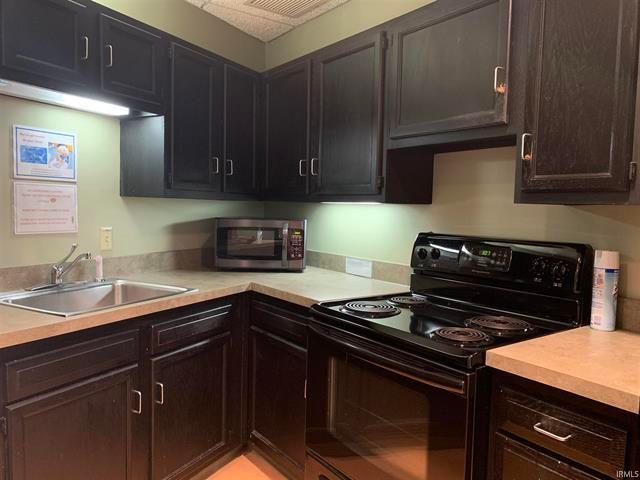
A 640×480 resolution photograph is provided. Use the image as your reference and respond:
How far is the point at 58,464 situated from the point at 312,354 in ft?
3.12

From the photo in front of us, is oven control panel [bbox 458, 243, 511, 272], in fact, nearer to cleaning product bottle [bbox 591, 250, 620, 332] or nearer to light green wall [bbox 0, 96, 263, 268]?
cleaning product bottle [bbox 591, 250, 620, 332]

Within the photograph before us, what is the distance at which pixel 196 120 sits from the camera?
227cm

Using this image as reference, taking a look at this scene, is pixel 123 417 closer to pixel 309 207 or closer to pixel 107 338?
pixel 107 338

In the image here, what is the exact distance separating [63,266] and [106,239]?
259 mm

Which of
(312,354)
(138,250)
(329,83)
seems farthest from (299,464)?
(329,83)

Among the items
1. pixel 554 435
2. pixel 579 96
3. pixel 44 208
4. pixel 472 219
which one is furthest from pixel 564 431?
pixel 44 208

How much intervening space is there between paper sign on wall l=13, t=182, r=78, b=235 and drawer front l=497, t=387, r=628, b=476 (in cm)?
199

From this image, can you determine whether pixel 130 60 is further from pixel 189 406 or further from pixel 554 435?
pixel 554 435

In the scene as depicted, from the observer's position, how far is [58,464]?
57.5 inches

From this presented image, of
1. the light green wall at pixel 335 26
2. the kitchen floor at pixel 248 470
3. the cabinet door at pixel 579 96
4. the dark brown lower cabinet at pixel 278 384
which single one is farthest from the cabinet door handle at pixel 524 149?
the kitchen floor at pixel 248 470

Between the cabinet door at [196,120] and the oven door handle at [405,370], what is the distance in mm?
1150

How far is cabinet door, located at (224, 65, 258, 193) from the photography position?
2455 millimetres

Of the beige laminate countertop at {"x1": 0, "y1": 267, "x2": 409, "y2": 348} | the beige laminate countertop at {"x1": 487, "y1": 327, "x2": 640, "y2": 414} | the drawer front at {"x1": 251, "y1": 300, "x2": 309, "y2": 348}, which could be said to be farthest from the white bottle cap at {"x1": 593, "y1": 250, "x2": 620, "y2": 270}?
the drawer front at {"x1": 251, "y1": 300, "x2": 309, "y2": 348}

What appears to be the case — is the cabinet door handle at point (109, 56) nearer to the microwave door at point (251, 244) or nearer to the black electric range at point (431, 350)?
the microwave door at point (251, 244)
